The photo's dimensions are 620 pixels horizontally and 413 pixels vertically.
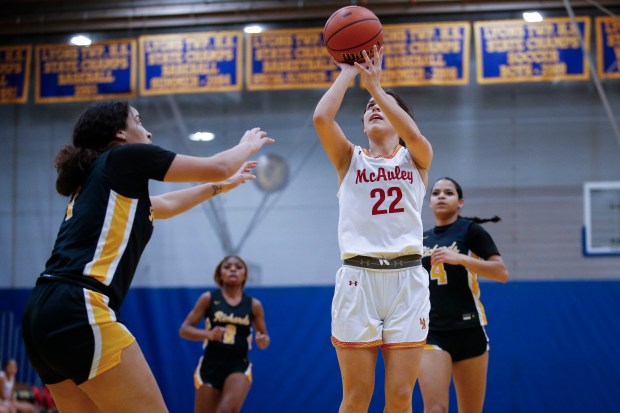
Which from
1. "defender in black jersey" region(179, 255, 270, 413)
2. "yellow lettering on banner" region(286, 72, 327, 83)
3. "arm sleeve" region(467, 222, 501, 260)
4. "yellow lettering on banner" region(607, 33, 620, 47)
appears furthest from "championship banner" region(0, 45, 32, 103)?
"yellow lettering on banner" region(607, 33, 620, 47)

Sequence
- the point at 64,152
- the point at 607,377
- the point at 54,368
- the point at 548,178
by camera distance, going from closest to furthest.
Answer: the point at 54,368
the point at 64,152
the point at 607,377
the point at 548,178

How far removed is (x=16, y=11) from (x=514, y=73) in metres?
7.26

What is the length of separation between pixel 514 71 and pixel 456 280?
4.95 m

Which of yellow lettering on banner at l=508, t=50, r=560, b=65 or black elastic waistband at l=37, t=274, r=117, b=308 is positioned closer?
black elastic waistband at l=37, t=274, r=117, b=308

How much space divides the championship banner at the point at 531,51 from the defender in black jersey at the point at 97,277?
7224 mm

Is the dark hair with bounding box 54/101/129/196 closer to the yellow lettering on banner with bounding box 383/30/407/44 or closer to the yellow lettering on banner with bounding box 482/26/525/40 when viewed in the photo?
the yellow lettering on banner with bounding box 383/30/407/44

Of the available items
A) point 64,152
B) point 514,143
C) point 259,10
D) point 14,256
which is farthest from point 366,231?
point 14,256

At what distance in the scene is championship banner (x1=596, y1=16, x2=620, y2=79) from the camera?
9.78 meters

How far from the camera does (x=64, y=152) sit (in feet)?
11.1

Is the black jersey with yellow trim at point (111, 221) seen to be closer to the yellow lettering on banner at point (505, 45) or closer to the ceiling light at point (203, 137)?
the ceiling light at point (203, 137)

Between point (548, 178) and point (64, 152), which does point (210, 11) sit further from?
point (64, 152)

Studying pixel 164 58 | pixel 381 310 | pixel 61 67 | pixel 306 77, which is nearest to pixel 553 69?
pixel 306 77

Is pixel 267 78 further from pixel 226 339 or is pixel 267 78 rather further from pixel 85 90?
pixel 226 339

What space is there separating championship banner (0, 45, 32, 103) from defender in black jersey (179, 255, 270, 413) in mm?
4881
